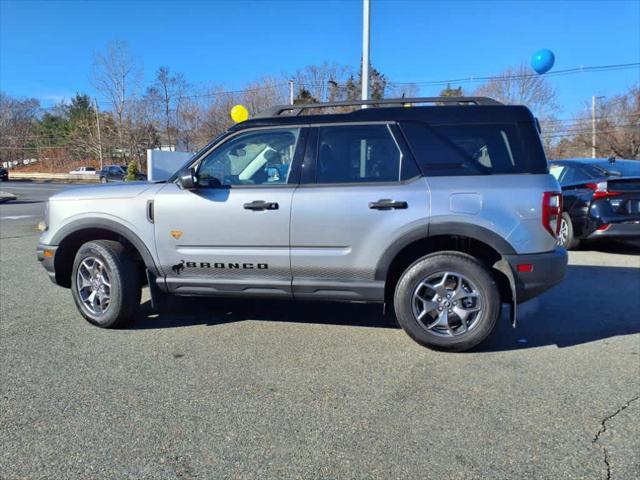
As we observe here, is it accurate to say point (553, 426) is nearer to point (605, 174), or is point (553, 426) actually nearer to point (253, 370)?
point (253, 370)

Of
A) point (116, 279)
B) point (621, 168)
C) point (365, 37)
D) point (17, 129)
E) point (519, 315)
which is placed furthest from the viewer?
point (17, 129)

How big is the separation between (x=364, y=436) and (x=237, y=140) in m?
2.72

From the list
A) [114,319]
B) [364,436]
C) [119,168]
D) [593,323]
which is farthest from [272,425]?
[119,168]

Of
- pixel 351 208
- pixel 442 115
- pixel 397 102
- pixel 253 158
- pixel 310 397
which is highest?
pixel 397 102

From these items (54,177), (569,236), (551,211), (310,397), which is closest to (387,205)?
(551,211)

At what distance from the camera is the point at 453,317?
3.91m

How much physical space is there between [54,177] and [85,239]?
61.4 metres

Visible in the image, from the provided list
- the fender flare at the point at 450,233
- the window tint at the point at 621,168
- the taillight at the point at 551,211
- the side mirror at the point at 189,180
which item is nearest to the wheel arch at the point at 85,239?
the side mirror at the point at 189,180

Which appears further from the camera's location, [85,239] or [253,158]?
[85,239]

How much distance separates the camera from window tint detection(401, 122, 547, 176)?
150 inches

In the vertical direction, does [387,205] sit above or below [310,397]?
above

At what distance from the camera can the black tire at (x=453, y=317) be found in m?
3.81

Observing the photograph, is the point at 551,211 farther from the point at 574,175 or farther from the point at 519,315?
the point at 574,175

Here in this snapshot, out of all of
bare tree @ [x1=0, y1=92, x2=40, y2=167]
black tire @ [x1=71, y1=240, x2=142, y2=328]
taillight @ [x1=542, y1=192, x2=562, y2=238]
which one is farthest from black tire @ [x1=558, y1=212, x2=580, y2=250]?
bare tree @ [x1=0, y1=92, x2=40, y2=167]
